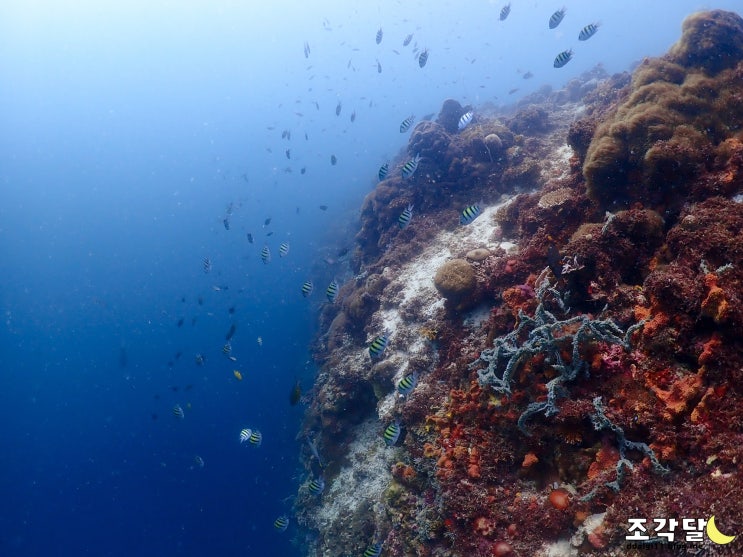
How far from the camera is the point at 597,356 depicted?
13.7 feet

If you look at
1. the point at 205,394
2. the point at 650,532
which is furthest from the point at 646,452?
the point at 205,394

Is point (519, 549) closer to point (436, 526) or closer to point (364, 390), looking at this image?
point (436, 526)

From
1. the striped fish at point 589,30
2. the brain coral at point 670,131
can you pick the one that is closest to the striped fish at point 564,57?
the striped fish at point 589,30

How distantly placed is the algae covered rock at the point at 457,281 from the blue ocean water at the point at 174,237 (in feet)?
37.5

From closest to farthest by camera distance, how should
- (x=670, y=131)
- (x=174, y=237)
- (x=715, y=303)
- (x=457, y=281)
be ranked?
(x=715, y=303)
(x=670, y=131)
(x=457, y=281)
(x=174, y=237)

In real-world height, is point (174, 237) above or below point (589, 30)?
below

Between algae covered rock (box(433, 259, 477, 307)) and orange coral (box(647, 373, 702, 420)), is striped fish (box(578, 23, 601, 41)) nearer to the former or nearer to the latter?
algae covered rock (box(433, 259, 477, 307))

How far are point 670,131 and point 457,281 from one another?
3.88 m

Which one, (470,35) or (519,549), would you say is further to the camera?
(470,35)

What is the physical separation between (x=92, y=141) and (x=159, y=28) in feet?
202

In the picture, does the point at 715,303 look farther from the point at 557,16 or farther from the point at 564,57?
the point at 557,16

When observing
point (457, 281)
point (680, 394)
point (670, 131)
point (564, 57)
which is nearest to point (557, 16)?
point (564, 57)

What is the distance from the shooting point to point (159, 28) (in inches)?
6368

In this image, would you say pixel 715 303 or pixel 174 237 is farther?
pixel 174 237
